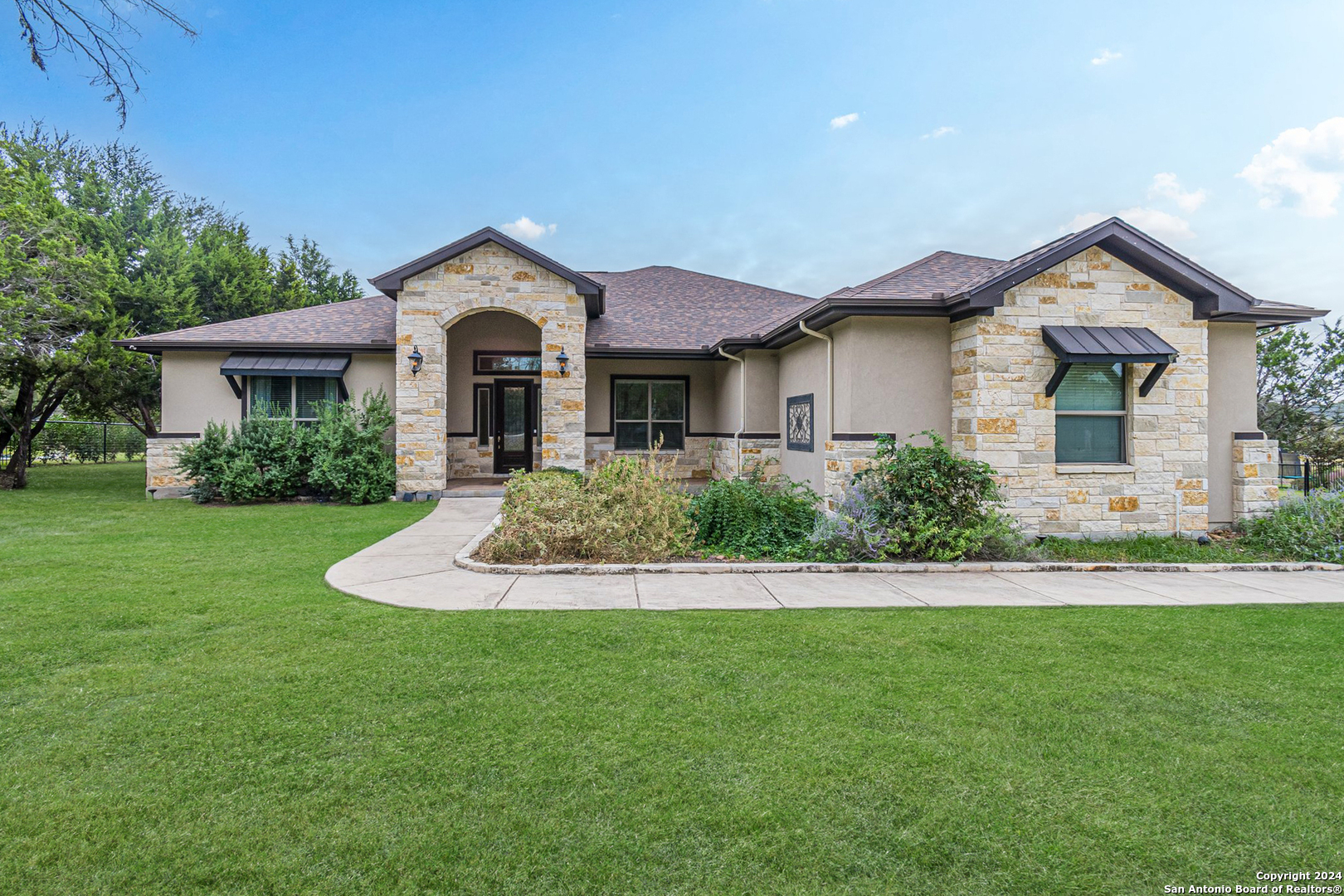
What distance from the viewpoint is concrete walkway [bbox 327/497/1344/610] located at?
529 centimetres

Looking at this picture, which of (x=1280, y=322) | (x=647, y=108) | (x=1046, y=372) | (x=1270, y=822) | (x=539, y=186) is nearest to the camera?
(x=1270, y=822)

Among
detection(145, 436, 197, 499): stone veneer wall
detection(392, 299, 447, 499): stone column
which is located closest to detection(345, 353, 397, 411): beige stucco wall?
detection(392, 299, 447, 499): stone column

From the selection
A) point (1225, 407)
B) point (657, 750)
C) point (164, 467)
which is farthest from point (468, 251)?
point (1225, 407)

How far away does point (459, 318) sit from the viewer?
40.5 ft

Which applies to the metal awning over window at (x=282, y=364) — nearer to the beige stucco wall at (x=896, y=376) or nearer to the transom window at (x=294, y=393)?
the transom window at (x=294, y=393)

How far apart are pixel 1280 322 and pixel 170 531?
15.5 m

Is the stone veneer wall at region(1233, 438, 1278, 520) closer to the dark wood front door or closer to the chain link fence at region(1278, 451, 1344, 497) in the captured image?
the chain link fence at region(1278, 451, 1344, 497)

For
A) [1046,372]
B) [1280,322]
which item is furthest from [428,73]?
[1280,322]

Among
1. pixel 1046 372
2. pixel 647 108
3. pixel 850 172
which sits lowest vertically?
pixel 1046 372

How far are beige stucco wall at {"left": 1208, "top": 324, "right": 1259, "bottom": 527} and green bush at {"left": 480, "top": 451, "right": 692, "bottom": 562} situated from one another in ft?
24.8

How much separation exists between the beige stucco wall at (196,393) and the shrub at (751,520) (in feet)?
33.7

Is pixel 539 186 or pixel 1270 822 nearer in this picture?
pixel 1270 822

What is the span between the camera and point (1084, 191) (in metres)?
14.3

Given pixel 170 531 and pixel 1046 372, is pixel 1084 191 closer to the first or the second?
pixel 1046 372
